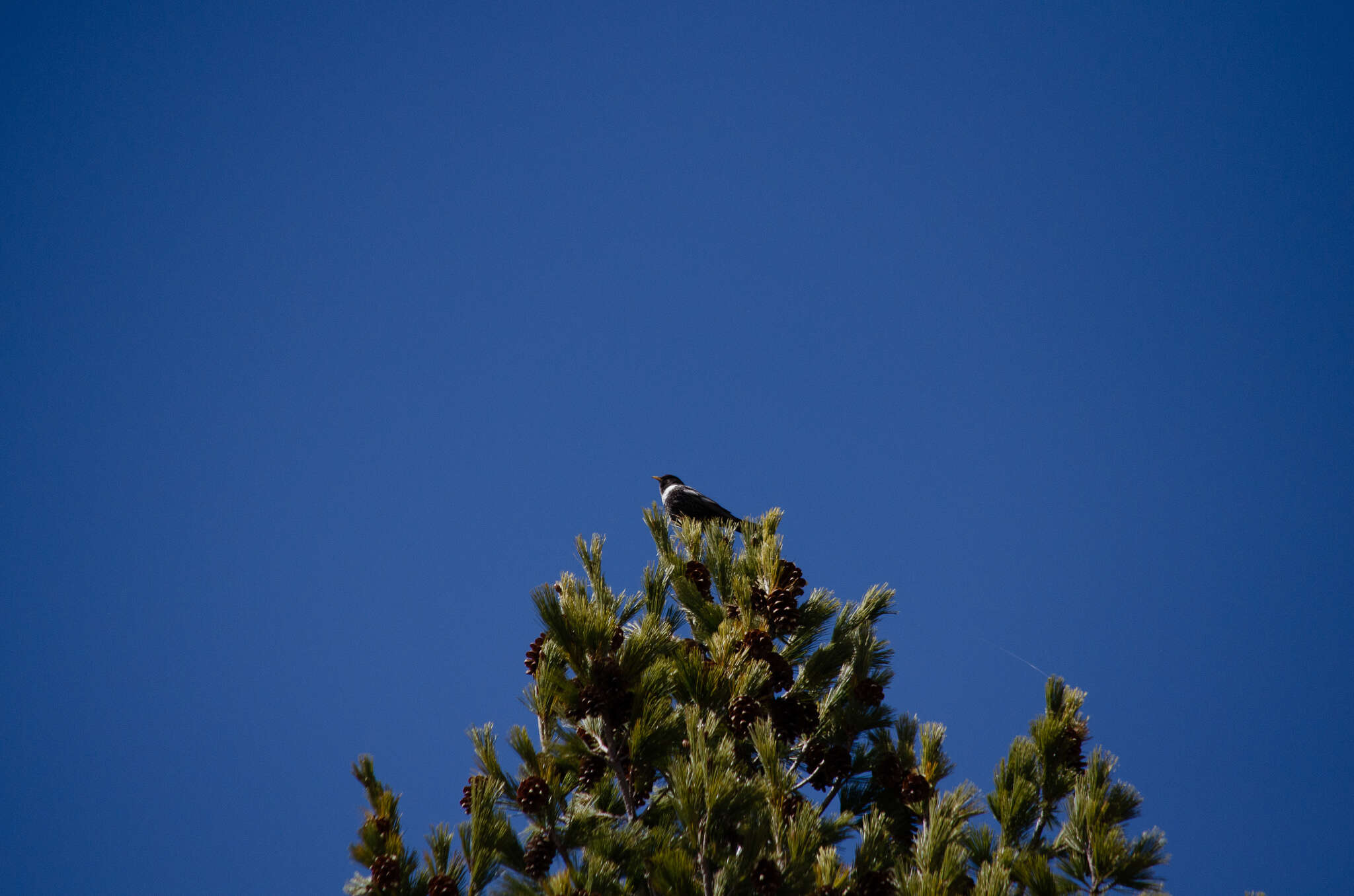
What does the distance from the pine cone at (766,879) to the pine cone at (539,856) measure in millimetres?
795

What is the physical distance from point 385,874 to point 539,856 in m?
0.52

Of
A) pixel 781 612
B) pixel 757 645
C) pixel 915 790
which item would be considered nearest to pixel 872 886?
pixel 915 790

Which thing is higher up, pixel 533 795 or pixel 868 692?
pixel 868 692

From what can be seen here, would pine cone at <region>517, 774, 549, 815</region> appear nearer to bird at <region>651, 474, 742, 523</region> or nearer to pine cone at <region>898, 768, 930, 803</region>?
pine cone at <region>898, 768, 930, 803</region>

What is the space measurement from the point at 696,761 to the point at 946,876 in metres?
→ 0.91

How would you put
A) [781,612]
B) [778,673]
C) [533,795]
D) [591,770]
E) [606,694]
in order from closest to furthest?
[533,795]
[606,694]
[591,770]
[778,673]
[781,612]

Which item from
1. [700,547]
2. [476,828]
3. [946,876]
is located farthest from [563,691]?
[946,876]

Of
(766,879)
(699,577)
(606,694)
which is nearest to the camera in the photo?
(766,879)

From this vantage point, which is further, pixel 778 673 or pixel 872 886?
pixel 778 673

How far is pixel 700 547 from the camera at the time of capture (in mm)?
4512

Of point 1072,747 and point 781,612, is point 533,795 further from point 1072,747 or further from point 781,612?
point 1072,747

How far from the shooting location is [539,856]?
10.6 ft

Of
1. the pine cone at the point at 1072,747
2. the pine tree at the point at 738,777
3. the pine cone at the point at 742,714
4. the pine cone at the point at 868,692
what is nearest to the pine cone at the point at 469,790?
the pine tree at the point at 738,777

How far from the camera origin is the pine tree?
118 inches
